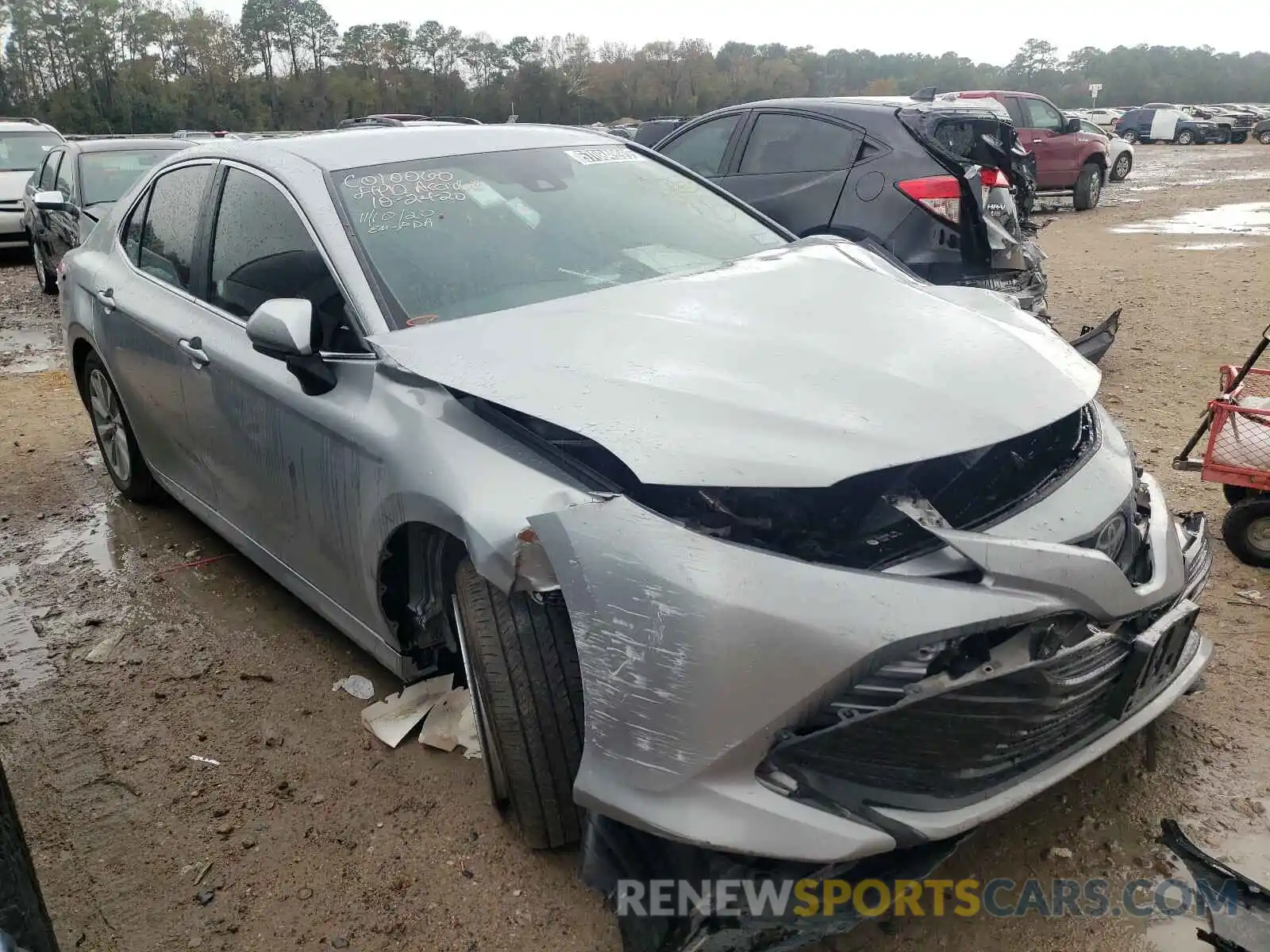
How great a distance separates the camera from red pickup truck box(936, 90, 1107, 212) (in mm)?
15562

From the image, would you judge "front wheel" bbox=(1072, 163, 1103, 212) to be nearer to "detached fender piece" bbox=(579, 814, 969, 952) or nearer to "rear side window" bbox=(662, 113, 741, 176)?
"rear side window" bbox=(662, 113, 741, 176)

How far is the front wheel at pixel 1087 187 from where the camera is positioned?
51.8 ft

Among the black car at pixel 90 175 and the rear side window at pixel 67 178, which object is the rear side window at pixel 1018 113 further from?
the rear side window at pixel 67 178

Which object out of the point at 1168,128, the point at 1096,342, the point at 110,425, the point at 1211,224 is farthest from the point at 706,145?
the point at 1168,128

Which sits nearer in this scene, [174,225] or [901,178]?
[174,225]

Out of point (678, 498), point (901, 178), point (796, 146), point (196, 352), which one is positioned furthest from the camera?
point (796, 146)

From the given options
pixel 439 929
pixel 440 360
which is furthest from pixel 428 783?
pixel 440 360

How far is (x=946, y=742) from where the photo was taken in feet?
5.81

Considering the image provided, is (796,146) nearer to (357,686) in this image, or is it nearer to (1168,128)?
(357,686)

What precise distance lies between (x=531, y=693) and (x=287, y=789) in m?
0.97

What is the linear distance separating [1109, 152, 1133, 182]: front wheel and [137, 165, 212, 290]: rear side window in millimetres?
19724

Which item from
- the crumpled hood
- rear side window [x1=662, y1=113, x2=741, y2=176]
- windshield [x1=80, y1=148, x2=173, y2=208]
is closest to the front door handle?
the crumpled hood

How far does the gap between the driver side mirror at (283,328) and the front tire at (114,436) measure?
196 cm

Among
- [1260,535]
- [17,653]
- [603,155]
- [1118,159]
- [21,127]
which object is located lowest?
[17,653]
